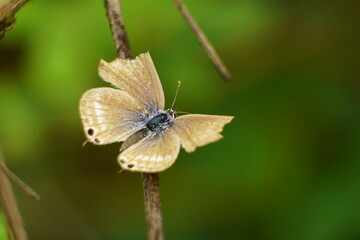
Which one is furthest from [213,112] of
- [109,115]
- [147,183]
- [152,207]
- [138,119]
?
[152,207]

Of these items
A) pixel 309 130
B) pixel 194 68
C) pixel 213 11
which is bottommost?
pixel 309 130

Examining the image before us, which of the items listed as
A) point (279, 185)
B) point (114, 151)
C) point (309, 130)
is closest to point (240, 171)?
point (279, 185)

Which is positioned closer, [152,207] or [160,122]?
[152,207]

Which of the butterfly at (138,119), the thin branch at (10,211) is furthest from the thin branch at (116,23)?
the thin branch at (10,211)

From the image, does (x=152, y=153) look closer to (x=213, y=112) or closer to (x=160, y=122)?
(x=160, y=122)

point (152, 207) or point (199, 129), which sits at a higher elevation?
point (199, 129)

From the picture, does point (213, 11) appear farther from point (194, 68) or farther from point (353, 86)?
point (353, 86)
